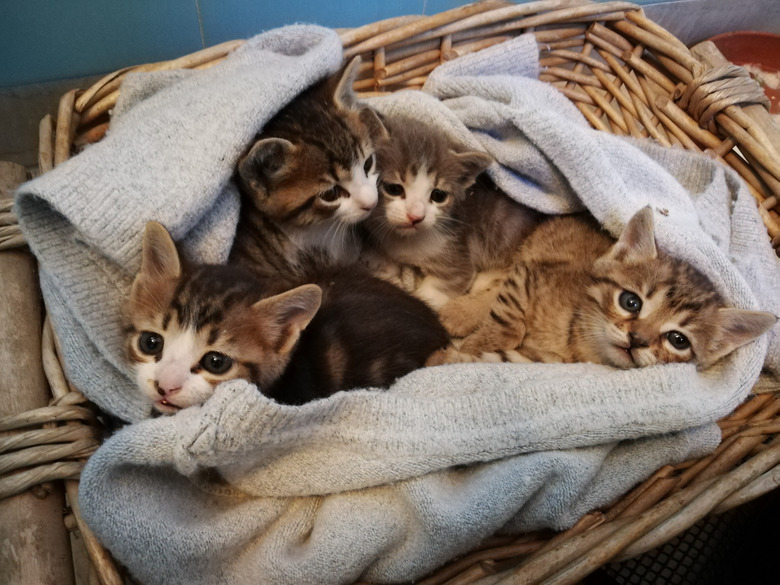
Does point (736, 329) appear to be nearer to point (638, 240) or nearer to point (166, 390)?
point (638, 240)

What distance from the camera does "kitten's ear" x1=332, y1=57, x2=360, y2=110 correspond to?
5.00 feet

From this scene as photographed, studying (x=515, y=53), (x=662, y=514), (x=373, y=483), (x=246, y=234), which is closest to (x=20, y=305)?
(x=246, y=234)

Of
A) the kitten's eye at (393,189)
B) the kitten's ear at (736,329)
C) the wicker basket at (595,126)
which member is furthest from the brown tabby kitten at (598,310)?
the kitten's eye at (393,189)

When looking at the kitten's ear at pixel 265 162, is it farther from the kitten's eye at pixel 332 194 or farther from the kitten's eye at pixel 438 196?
the kitten's eye at pixel 438 196

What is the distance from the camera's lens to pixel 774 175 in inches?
69.1

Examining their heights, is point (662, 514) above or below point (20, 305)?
below

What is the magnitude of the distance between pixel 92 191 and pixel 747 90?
1.89 metres

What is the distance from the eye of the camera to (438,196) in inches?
67.8

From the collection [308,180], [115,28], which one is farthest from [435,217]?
[115,28]

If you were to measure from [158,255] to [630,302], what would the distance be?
1.08 m

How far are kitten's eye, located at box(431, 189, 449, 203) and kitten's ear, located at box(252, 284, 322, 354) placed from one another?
73 cm

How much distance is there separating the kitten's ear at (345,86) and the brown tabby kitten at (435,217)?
0.15 m

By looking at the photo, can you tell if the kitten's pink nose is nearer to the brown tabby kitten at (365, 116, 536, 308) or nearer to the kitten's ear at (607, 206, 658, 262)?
the brown tabby kitten at (365, 116, 536, 308)

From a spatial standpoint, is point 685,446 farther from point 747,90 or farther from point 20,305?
point 20,305
